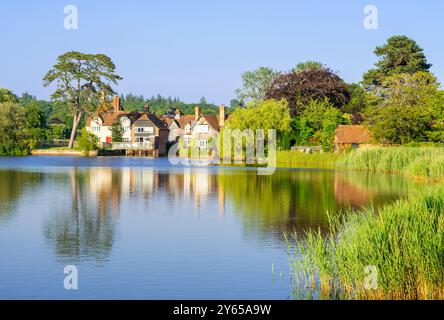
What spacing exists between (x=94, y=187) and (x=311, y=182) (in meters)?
13.0

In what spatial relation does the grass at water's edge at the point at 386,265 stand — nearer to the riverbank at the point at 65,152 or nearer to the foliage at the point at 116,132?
the riverbank at the point at 65,152

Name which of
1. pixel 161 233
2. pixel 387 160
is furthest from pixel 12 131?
pixel 161 233

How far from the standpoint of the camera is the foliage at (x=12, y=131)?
297 ft

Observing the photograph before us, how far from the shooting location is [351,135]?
7512 centimetres

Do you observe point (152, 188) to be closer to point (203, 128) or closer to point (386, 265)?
point (386, 265)

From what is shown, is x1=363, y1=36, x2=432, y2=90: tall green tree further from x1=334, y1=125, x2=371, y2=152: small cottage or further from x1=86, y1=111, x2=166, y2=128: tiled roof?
x1=86, y1=111, x2=166, y2=128: tiled roof

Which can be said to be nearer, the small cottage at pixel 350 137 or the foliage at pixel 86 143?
the small cottage at pixel 350 137

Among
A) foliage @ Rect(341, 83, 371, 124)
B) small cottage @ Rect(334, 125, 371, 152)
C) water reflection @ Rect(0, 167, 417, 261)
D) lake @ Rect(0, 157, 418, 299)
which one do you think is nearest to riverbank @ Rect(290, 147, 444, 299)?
lake @ Rect(0, 157, 418, 299)

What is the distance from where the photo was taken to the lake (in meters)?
14.5

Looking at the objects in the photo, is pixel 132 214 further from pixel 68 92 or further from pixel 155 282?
pixel 68 92

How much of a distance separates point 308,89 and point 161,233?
66.1m

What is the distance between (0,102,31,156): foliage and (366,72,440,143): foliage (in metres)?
45.6

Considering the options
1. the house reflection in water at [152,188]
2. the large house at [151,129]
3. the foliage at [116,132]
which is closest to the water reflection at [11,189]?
the house reflection in water at [152,188]

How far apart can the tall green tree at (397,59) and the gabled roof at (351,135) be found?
688 inches
